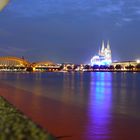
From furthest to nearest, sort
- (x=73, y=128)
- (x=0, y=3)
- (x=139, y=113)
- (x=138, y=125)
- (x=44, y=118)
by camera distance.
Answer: (x=139, y=113) → (x=44, y=118) → (x=138, y=125) → (x=73, y=128) → (x=0, y=3)

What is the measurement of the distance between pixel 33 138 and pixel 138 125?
7.08 meters

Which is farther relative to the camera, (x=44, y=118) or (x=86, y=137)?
(x=44, y=118)

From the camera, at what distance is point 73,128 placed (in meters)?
13.4

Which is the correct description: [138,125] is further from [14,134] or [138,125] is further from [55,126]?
[14,134]

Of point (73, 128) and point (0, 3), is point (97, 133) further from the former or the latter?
point (0, 3)

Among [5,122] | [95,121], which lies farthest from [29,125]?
[95,121]

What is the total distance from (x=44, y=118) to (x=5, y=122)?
215 inches

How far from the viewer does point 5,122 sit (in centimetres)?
1101

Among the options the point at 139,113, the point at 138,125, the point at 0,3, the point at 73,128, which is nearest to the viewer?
the point at 0,3

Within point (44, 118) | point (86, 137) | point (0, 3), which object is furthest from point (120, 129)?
point (0, 3)

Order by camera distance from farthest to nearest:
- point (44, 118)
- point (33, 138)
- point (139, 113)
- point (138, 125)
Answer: point (139, 113)
point (44, 118)
point (138, 125)
point (33, 138)

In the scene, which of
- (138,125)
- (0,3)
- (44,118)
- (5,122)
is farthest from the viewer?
(44,118)

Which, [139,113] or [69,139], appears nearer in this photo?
[69,139]

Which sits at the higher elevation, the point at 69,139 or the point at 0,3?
the point at 0,3
